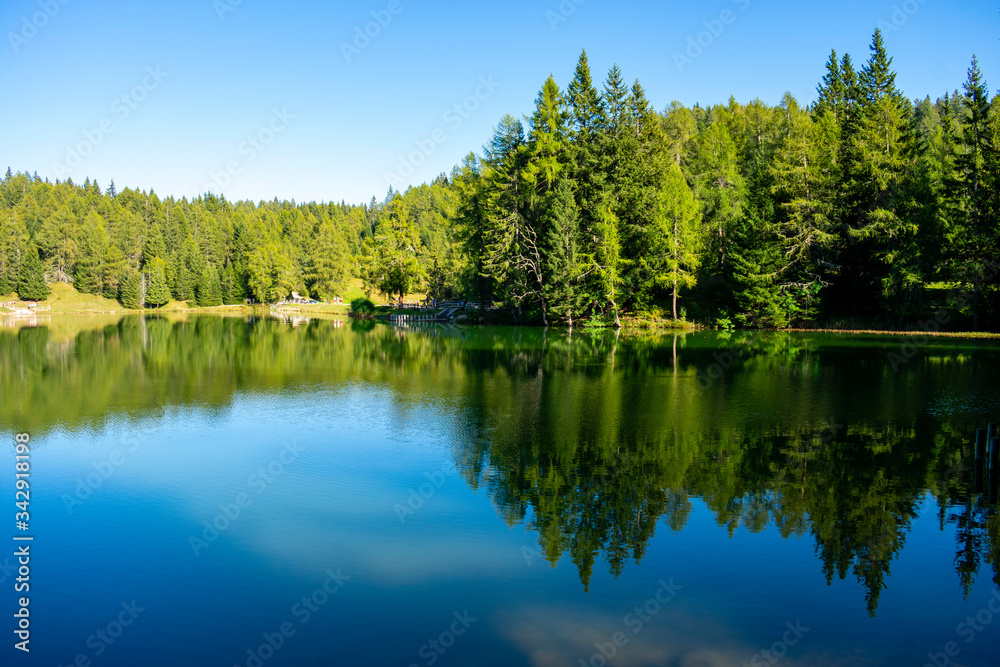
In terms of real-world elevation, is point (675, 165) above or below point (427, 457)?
above

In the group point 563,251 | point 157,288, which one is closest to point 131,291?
point 157,288

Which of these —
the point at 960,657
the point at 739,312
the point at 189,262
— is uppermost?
the point at 189,262

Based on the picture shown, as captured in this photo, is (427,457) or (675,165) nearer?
(427,457)

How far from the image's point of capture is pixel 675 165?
62.0 meters

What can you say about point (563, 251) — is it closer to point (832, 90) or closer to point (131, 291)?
point (832, 90)

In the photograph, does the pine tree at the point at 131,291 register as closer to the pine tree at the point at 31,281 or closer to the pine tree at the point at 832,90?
the pine tree at the point at 31,281

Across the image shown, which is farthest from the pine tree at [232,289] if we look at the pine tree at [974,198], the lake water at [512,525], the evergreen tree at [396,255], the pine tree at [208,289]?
the pine tree at [974,198]

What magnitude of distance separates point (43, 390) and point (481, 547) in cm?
2472

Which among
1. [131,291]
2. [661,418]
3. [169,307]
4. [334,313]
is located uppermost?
[131,291]

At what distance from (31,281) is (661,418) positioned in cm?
11456

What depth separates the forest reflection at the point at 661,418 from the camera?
1330 centimetres

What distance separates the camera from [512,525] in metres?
13.4

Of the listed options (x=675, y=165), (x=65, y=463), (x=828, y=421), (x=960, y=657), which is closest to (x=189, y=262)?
(x=675, y=165)

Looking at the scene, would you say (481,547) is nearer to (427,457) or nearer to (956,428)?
(427,457)
